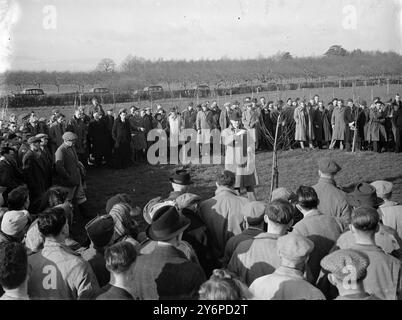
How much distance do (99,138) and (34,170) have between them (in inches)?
209

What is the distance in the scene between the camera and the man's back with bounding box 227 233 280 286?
3625mm

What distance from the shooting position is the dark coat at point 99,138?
13.2 metres

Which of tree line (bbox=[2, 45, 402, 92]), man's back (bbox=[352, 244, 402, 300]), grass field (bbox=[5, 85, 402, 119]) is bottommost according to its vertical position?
man's back (bbox=[352, 244, 402, 300])

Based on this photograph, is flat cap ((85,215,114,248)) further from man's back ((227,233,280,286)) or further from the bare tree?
the bare tree

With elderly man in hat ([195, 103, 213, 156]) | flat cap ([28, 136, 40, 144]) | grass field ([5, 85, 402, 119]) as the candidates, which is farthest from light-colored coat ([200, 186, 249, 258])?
grass field ([5, 85, 402, 119])

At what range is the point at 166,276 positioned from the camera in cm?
319

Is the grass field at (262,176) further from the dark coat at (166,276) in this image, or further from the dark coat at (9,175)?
the dark coat at (166,276)

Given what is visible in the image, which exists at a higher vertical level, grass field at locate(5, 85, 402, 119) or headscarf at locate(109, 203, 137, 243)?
grass field at locate(5, 85, 402, 119)

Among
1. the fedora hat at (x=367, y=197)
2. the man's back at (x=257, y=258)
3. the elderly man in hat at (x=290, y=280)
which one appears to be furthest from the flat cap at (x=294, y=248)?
the fedora hat at (x=367, y=197)

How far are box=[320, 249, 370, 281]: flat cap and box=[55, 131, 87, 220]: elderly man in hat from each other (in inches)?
261

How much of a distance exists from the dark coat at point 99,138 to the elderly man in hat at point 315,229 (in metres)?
9.80

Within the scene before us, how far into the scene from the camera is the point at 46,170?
848 centimetres

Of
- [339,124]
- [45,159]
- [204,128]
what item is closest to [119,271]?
[45,159]

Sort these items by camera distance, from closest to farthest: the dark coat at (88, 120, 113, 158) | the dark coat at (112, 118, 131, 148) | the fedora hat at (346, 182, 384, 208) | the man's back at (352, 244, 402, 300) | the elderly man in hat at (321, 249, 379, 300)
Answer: the elderly man in hat at (321, 249, 379, 300), the man's back at (352, 244, 402, 300), the fedora hat at (346, 182, 384, 208), the dark coat at (88, 120, 113, 158), the dark coat at (112, 118, 131, 148)
